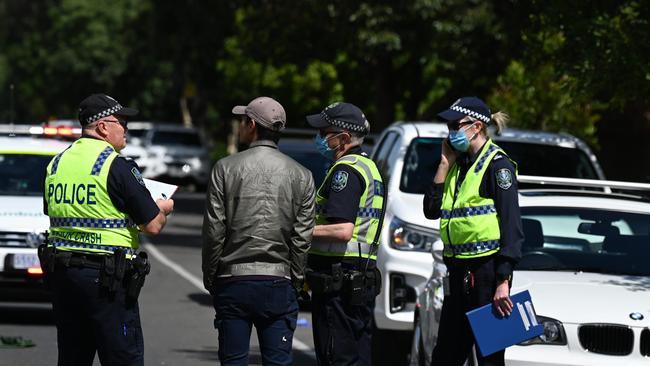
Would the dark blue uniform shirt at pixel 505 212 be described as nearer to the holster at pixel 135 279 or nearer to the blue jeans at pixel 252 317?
the blue jeans at pixel 252 317

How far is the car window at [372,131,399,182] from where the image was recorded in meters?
13.7

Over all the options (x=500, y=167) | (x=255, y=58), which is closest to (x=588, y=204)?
(x=500, y=167)

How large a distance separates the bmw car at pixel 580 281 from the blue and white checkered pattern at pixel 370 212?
101 cm

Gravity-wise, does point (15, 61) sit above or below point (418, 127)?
below

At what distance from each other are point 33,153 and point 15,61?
61.3m

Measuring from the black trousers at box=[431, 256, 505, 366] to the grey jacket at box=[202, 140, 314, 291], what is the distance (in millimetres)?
898

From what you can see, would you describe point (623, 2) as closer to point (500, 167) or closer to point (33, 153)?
point (33, 153)

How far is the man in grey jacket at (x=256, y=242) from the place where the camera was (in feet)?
23.9

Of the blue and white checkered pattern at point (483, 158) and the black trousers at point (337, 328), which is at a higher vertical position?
the blue and white checkered pattern at point (483, 158)

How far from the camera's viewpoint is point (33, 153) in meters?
14.8

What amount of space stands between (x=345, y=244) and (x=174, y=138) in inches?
1474

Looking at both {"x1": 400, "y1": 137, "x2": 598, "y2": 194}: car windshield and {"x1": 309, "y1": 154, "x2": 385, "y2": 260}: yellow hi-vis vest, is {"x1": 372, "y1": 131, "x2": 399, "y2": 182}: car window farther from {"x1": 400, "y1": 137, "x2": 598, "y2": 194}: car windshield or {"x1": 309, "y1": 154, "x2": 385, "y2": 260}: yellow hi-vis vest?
{"x1": 309, "y1": 154, "x2": 385, "y2": 260}: yellow hi-vis vest

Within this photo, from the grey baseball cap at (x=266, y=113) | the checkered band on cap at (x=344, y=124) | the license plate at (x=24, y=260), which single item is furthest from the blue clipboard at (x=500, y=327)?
the license plate at (x=24, y=260)

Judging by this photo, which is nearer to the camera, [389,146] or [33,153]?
[389,146]
